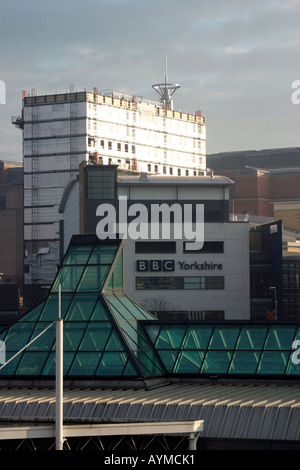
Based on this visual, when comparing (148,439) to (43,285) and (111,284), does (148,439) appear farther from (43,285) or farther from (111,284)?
(43,285)

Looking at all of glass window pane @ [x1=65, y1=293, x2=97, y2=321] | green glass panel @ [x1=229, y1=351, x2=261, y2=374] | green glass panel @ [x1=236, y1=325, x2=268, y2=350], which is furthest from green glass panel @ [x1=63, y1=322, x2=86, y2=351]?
green glass panel @ [x1=236, y1=325, x2=268, y2=350]

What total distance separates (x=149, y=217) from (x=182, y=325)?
91.5m

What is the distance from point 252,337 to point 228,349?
1.18 m

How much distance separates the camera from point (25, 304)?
643ft

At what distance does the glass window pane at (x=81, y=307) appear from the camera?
148ft

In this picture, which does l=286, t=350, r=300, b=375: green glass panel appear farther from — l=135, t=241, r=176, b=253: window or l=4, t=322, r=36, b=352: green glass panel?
l=135, t=241, r=176, b=253: window

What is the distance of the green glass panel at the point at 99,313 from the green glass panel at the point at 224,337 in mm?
4892

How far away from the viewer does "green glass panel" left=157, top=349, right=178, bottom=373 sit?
4394 centimetres

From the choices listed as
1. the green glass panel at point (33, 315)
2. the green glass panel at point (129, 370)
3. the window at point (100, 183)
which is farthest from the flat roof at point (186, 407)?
the window at point (100, 183)

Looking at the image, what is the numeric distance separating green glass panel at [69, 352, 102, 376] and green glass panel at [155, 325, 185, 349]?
328 cm

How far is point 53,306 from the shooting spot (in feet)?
152

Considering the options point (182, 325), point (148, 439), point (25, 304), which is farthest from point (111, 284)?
point (25, 304)

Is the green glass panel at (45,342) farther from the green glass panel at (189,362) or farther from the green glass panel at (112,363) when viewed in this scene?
the green glass panel at (189,362)

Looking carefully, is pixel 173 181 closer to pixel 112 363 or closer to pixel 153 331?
pixel 153 331
